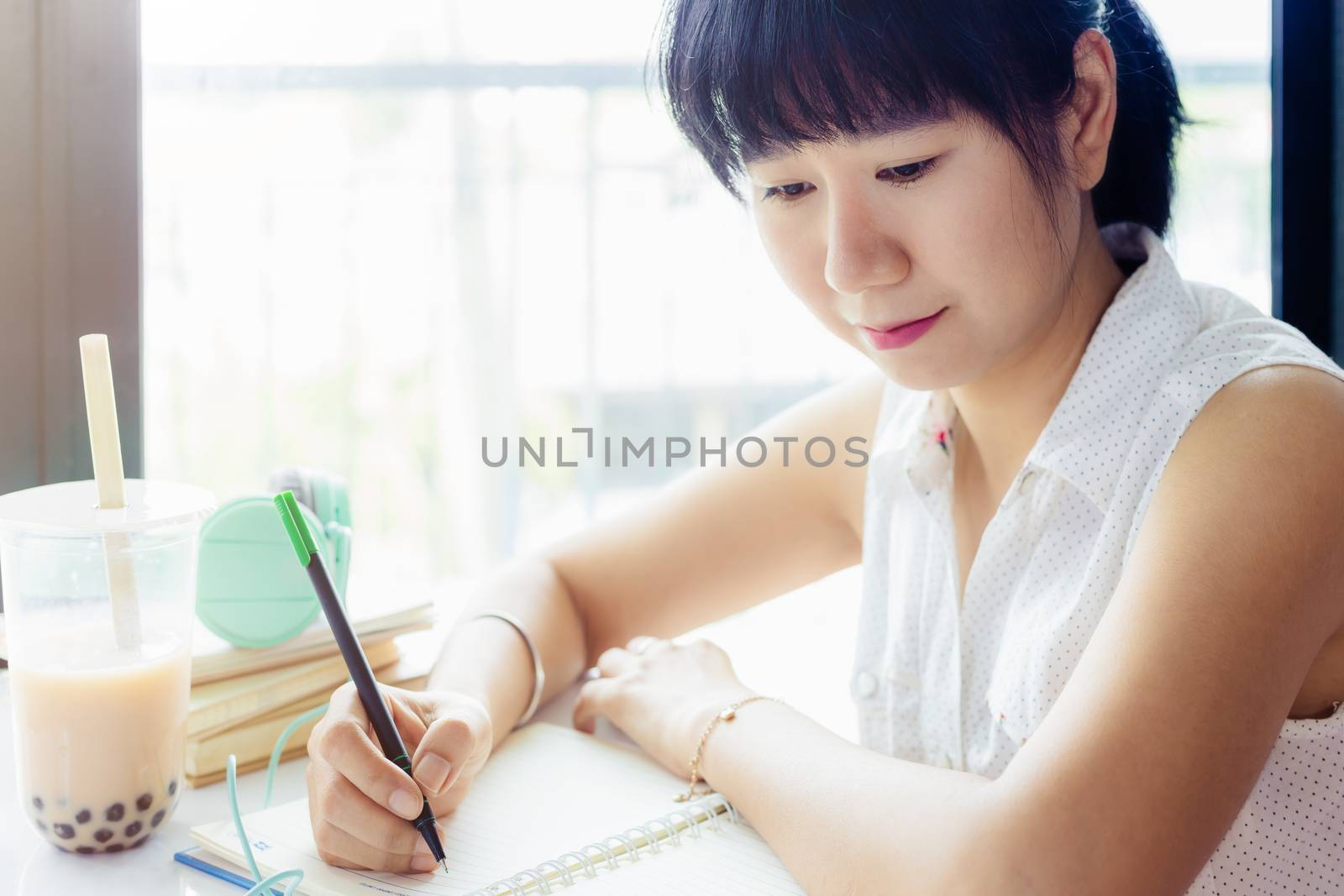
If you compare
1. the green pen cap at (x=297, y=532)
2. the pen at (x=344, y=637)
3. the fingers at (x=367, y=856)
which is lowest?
the fingers at (x=367, y=856)

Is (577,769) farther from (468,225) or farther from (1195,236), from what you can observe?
(1195,236)

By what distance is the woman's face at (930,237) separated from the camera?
2.38 ft

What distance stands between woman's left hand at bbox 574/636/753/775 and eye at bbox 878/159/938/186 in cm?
38

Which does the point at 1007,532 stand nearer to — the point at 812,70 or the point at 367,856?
the point at 812,70

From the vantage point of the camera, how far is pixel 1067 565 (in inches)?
31.9

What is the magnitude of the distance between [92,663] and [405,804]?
0.20 meters

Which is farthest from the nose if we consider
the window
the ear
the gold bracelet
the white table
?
the window

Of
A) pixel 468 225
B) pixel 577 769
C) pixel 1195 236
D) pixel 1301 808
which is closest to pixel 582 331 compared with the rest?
pixel 468 225

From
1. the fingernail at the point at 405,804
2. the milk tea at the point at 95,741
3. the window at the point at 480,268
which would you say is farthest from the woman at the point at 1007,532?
the window at the point at 480,268

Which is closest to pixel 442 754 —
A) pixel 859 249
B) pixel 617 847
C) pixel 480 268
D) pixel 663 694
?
pixel 617 847

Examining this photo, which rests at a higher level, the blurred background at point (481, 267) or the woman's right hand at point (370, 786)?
the blurred background at point (481, 267)

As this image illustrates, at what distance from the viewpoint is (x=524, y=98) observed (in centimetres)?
246

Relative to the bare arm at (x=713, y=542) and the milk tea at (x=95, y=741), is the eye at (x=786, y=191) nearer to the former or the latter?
the bare arm at (x=713, y=542)

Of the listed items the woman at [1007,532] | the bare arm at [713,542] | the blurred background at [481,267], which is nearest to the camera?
the woman at [1007,532]
